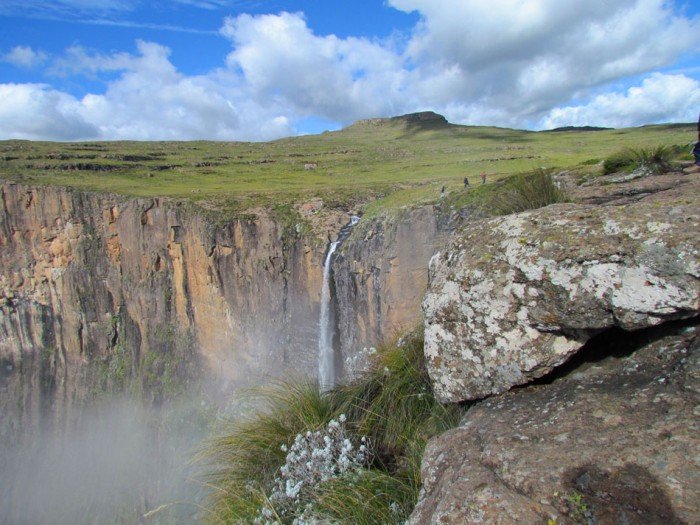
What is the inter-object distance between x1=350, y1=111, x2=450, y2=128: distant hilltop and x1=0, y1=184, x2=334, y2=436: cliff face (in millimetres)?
79051

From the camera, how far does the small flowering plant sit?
3.23m

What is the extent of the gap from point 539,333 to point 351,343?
16760 millimetres

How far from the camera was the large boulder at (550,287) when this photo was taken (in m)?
2.75

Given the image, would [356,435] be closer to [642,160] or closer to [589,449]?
[589,449]

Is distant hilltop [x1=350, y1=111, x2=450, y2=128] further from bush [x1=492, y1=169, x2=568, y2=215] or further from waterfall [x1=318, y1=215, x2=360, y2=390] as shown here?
bush [x1=492, y1=169, x2=568, y2=215]

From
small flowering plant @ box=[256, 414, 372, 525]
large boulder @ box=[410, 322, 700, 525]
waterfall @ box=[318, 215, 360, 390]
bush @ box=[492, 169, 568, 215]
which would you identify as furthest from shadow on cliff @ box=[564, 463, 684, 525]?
waterfall @ box=[318, 215, 360, 390]

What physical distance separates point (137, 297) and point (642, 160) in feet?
101

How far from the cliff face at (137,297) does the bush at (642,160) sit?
1459cm

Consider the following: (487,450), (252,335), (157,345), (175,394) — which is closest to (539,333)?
(487,450)

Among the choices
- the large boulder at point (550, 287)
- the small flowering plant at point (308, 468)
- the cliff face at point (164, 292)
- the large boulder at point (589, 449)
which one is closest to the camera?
the large boulder at point (589, 449)

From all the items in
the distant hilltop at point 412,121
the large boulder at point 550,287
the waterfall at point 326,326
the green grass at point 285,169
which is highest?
the distant hilltop at point 412,121

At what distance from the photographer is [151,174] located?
140ft

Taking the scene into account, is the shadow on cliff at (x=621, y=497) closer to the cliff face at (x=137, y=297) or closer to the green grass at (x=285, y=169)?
the green grass at (x=285, y=169)

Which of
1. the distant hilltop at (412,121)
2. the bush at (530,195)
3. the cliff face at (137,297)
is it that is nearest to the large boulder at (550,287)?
the bush at (530,195)
